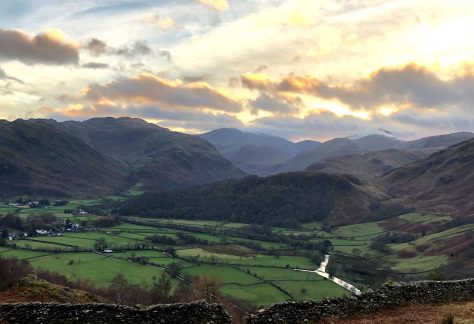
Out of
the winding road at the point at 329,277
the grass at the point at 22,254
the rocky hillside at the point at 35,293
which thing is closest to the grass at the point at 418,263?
the winding road at the point at 329,277

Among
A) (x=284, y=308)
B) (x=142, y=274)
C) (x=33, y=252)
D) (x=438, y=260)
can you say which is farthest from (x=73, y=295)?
(x=438, y=260)

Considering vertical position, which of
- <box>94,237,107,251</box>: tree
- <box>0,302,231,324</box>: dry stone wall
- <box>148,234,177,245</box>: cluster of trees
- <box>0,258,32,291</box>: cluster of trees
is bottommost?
<box>148,234,177,245</box>: cluster of trees

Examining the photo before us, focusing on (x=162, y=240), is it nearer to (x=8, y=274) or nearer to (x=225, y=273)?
(x=225, y=273)

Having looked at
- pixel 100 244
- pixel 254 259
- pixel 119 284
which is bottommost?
pixel 254 259

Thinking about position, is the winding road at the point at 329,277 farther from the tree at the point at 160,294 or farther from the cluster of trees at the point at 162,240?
the cluster of trees at the point at 162,240

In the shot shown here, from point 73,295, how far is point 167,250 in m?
132

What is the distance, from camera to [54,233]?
7717 inches

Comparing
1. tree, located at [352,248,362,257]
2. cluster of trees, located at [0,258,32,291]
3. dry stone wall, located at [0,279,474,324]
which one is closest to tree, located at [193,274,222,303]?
cluster of trees, located at [0,258,32,291]

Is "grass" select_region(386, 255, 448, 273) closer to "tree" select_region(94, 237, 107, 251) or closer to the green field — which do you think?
the green field

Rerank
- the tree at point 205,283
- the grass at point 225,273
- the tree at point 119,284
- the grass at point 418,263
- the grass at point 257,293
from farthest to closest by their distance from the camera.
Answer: the grass at point 418,263 → the grass at point 225,273 → the grass at point 257,293 → the tree at point 205,283 → the tree at point 119,284

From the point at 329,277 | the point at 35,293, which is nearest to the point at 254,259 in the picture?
the point at 329,277

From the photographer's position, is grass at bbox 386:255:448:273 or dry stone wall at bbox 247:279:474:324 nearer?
dry stone wall at bbox 247:279:474:324

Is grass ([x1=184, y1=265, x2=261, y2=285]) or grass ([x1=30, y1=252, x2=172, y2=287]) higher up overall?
grass ([x1=30, y1=252, x2=172, y2=287])

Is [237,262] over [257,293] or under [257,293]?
over
